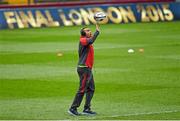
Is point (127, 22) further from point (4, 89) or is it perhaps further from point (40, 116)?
point (40, 116)

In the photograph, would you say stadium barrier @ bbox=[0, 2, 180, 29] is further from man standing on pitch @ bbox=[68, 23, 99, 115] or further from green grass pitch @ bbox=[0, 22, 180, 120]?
man standing on pitch @ bbox=[68, 23, 99, 115]

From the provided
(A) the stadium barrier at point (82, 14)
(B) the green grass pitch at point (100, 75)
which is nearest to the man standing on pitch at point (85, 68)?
(B) the green grass pitch at point (100, 75)

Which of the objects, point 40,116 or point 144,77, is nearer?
point 40,116

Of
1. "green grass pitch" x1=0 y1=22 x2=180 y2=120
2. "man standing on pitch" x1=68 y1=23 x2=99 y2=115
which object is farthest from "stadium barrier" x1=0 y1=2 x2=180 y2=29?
"man standing on pitch" x1=68 y1=23 x2=99 y2=115

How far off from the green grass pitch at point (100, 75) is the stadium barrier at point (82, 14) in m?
2.55

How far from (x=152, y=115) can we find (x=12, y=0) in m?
36.5

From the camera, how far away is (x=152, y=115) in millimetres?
16906

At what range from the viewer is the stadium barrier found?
45.7 m

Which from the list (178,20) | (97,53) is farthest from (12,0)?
(97,53)

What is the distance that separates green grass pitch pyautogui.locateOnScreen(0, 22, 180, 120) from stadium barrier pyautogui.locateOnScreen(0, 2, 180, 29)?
2547 millimetres

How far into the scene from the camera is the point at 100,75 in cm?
2517

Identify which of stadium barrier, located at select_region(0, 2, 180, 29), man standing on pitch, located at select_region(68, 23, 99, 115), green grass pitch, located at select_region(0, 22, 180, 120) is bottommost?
stadium barrier, located at select_region(0, 2, 180, 29)

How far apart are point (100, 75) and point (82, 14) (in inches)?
910

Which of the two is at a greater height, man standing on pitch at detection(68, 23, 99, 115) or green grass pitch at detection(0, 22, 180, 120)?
man standing on pitch at detection(68, 23, 99, 115)
